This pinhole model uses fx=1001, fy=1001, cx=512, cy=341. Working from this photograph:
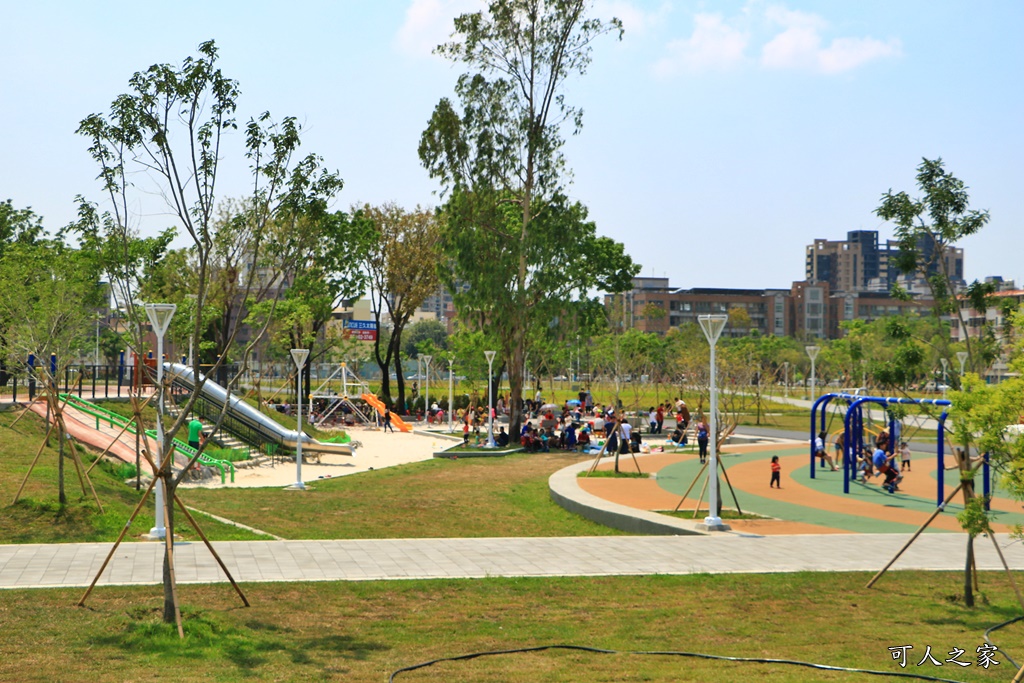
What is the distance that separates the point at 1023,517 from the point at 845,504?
3.56m

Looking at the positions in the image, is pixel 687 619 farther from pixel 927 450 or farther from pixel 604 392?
pixel 604 392

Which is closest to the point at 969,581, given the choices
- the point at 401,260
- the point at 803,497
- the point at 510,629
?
the point at 510,629

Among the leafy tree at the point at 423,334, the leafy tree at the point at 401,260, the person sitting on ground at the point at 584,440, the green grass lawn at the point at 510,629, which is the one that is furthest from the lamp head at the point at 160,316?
the leafy tree at the point at 423,334

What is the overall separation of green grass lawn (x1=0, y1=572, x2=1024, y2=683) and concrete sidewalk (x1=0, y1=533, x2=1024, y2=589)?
647mm

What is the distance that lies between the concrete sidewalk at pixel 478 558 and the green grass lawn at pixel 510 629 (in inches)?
25.5

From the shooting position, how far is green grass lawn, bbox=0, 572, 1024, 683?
8.49 m

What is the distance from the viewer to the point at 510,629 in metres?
10.1

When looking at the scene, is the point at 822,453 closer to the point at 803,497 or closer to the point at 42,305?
the point at 803,497

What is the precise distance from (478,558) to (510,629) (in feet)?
12.6

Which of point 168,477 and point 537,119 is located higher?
point 537,119

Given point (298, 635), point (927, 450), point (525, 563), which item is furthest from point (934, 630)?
point (927, 450)

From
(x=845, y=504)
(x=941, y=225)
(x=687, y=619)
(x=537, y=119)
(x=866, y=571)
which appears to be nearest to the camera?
(x=687, y=619)

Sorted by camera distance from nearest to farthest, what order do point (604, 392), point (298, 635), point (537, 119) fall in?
point (298, 635) → point (537, 119) → point (604, 392)

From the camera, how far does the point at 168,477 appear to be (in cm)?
1030
